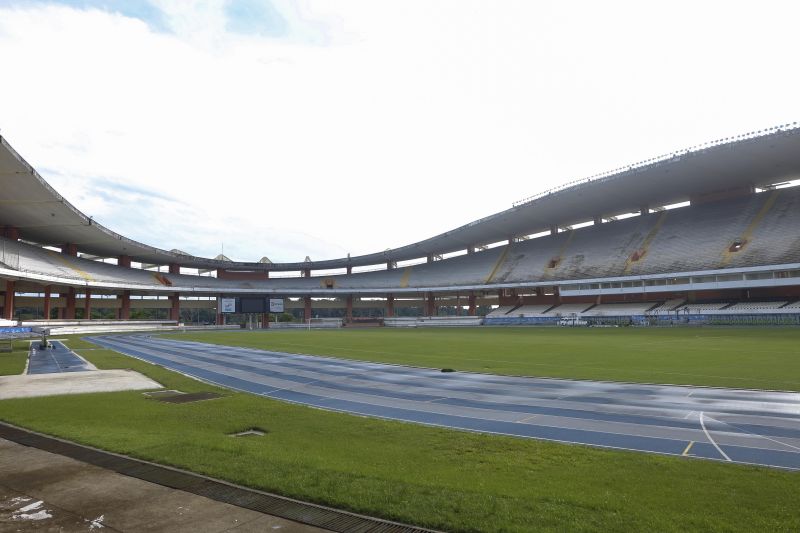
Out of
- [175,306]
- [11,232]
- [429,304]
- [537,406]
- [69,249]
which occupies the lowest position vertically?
[537,406]

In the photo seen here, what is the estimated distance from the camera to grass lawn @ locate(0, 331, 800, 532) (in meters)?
4.93

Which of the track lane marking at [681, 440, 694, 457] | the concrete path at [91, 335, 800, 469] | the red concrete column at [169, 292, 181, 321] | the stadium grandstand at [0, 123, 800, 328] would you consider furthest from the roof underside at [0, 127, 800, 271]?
the track lane marking at [681, 440, 694, 457]

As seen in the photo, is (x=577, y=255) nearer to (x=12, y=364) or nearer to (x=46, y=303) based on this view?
(x=12, y=364)

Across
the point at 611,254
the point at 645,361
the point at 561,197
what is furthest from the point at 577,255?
the point at 645,361

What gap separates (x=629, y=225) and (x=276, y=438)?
63.9 m

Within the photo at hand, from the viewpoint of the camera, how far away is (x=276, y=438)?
864cm

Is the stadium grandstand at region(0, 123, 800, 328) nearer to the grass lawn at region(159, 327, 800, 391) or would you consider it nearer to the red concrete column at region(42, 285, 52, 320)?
the red concrete column at region(42, 285, 52, 320)

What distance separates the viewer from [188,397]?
13.2 meters

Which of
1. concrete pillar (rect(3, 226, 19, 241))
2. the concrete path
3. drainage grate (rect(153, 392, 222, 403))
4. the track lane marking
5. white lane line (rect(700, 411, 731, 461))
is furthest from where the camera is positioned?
concrete pillar (rect(3, 226, 19, 241))

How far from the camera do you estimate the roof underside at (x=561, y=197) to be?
132 feet

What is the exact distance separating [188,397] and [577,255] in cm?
5881

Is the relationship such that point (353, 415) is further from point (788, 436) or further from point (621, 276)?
point (621, 276)

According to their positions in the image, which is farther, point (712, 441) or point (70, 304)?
point (70, 304)

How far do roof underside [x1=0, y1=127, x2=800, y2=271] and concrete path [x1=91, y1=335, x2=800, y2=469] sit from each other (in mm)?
27392
